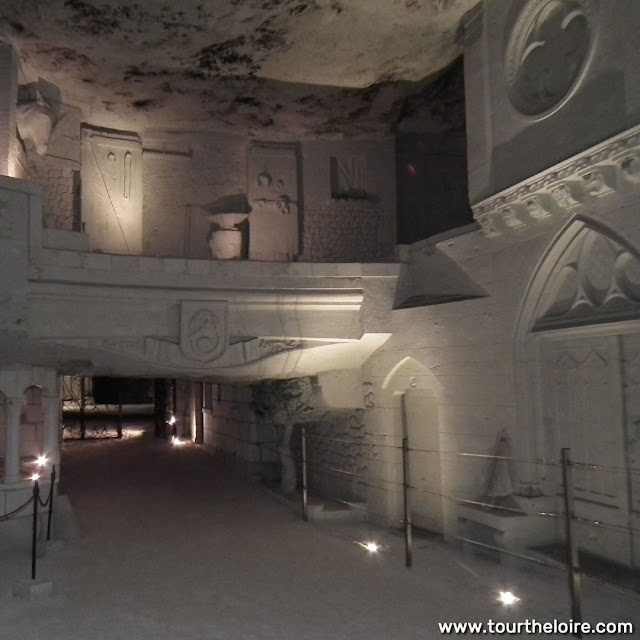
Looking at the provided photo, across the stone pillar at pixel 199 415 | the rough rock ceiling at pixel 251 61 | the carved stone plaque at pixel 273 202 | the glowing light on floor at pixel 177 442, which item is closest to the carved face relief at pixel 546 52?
the rough rock ceiling at pixel 251 61

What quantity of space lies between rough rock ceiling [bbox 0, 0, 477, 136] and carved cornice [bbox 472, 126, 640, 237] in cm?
263

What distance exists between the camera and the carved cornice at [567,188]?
4.71 metres

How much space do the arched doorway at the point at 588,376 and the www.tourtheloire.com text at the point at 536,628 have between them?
1190 mm

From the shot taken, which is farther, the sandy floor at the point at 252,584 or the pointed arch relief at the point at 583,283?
the pointed arch relief at the point at 583,283

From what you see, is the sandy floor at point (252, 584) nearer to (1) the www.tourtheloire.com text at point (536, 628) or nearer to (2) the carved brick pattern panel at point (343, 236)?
(1) the www.tourtheloire.com text at point (536, 628)

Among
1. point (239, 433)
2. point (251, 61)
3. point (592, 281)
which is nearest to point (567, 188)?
point (592, 281)

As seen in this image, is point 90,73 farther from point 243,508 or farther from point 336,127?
point 243,508

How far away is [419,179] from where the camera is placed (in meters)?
11.1

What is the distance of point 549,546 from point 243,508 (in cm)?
414

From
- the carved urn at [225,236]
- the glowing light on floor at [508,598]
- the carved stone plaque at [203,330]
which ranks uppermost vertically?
the carved urn at [225,236]

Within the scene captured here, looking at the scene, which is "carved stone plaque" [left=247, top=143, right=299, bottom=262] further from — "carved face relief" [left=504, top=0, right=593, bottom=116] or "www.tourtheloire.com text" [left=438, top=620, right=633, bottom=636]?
"www.tourtheloire.com text" [left=438, top=620, right=633, bottom=636]

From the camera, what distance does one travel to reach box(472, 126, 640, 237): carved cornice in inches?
185

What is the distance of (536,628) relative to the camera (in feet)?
13.8

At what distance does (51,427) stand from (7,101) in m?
4.45
